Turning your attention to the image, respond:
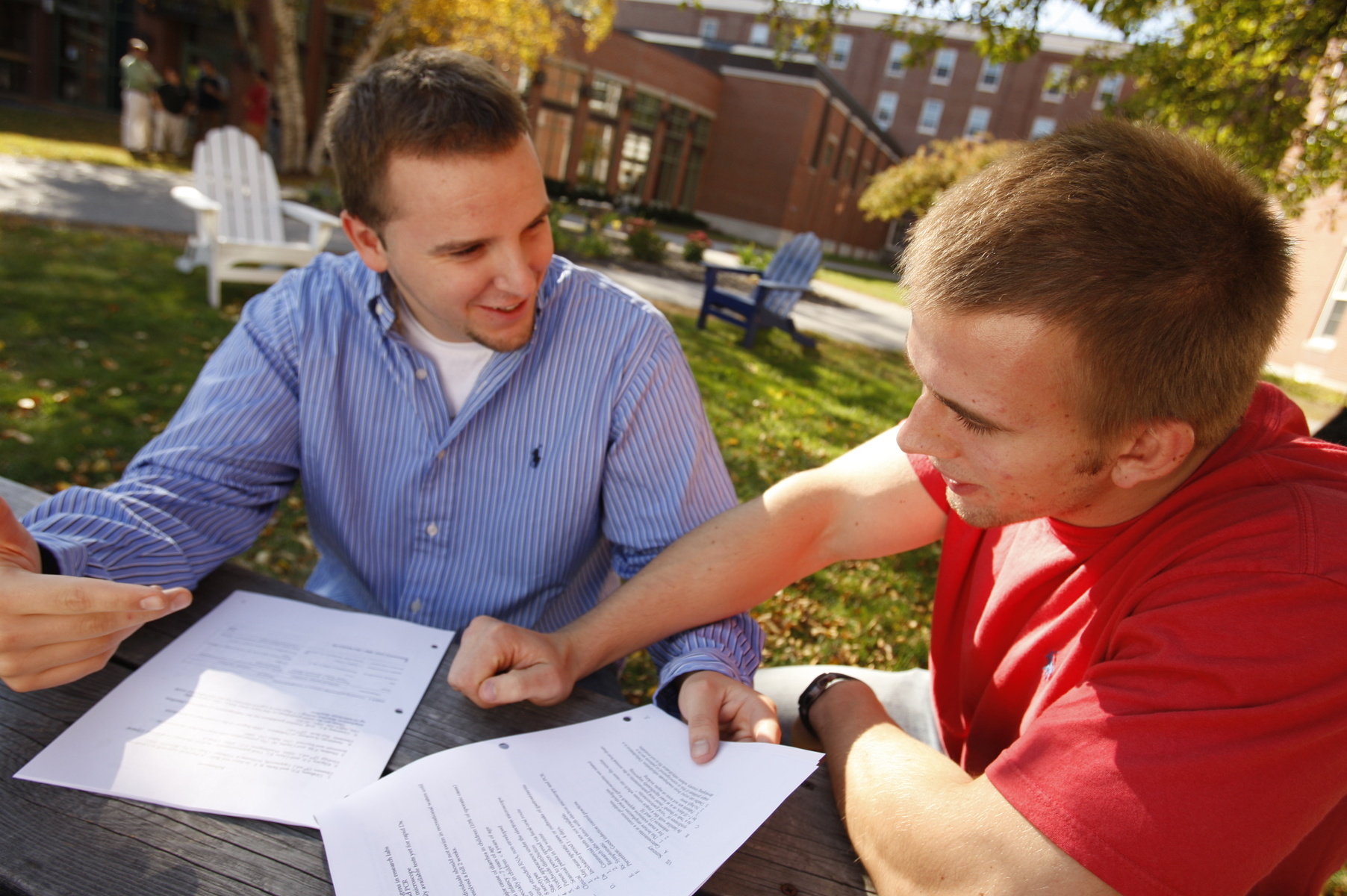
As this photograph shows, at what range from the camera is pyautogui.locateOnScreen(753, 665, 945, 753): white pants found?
5.73 feet

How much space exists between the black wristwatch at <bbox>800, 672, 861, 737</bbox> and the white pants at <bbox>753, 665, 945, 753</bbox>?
24 cm

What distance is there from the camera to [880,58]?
42.8m

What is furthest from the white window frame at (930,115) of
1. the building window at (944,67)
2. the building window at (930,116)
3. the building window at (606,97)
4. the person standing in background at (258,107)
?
the person standing in background at (258,107)

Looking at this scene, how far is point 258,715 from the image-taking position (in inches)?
46.6

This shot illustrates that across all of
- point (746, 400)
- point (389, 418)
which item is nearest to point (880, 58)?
point (746, 400)

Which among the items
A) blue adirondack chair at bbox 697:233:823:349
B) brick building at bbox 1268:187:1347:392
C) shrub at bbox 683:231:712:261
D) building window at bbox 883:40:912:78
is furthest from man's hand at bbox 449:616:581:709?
building window at bbox 883:40:912:78

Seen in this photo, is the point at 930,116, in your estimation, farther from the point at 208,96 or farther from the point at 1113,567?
the point at 1113,567

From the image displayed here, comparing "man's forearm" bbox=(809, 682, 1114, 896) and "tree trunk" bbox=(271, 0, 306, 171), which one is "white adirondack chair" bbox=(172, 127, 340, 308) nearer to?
"man's forearm" bbox=(809, 682, 1114, 896)

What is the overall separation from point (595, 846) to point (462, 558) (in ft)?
3.18

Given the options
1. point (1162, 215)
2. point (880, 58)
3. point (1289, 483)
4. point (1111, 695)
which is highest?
point (880, 58)

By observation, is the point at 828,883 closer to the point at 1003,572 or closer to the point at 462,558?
the point at 1003,572

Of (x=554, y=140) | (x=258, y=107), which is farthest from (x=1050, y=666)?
(x=554, y=140)

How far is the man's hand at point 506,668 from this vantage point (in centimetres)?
125

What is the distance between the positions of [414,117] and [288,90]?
15475 mm
